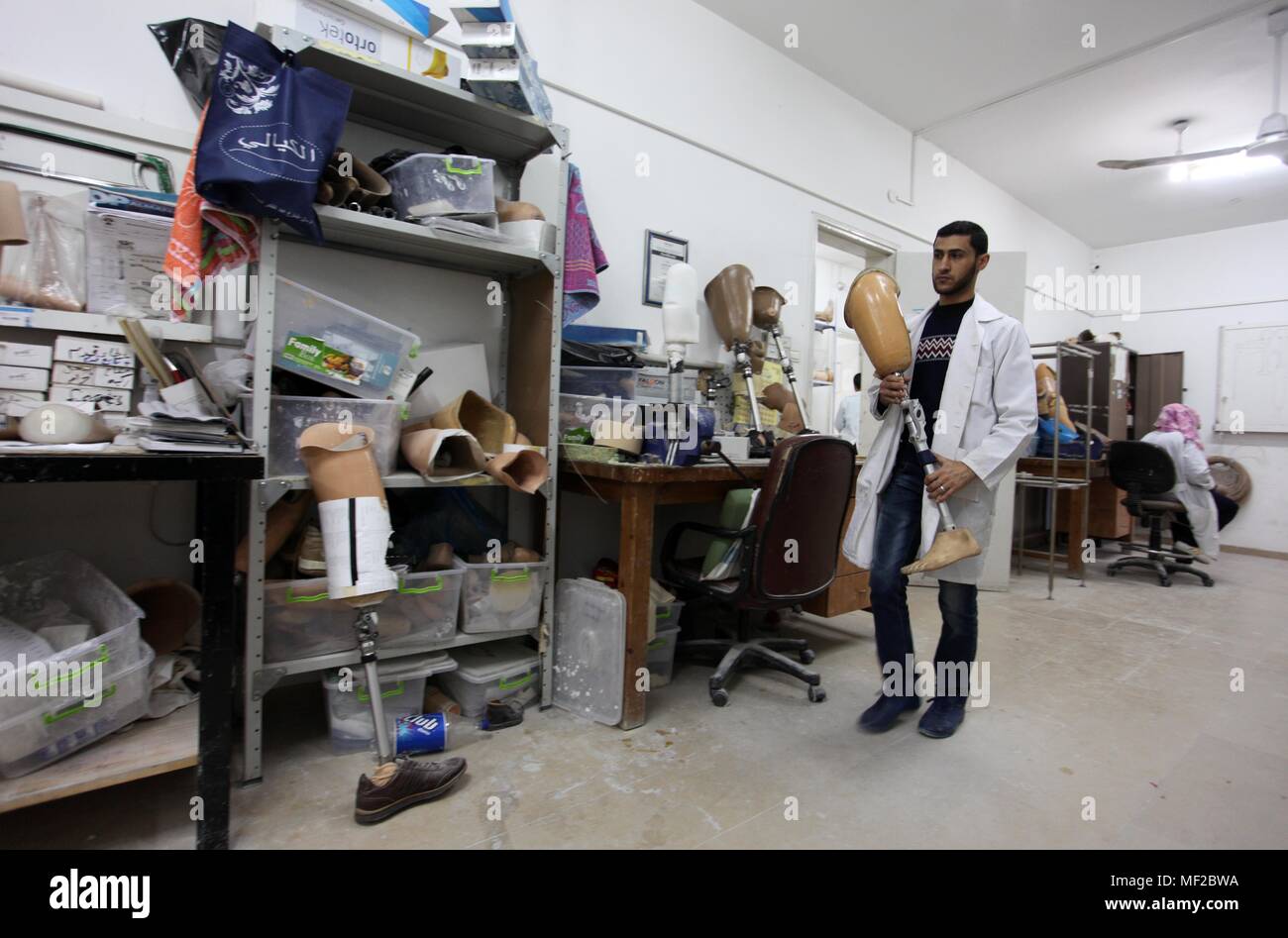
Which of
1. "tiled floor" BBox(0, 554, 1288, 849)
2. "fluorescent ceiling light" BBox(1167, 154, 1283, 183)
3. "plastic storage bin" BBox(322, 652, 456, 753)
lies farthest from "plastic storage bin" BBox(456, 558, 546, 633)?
"fluorescent ceiling light" BBox(1167, 154, 1283, 183)

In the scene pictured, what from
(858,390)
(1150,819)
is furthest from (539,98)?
(858,390)

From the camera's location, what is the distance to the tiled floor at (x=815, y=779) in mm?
1391

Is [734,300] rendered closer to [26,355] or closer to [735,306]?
[735,306]

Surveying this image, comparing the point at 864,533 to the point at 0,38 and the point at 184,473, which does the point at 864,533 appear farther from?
the point at 0,38

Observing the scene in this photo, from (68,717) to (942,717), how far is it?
7.25 feet

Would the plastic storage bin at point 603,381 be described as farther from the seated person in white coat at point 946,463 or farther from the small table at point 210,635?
the small table at point 210,635

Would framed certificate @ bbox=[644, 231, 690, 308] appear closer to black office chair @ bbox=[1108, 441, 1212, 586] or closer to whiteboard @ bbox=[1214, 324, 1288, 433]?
black office chair @ bbox=[1108, 441, 1212, 586]

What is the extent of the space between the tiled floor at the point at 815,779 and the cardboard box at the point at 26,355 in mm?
1037

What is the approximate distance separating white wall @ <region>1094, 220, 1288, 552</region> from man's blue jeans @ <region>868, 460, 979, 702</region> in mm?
6345

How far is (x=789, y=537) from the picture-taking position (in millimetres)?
2037

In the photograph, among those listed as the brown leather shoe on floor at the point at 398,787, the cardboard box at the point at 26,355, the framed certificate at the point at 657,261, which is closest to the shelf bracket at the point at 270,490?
the cardboard box at the point at 26,355

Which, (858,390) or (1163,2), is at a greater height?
(1163,2)

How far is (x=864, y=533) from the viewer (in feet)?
6.75

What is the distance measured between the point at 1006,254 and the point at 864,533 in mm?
2996
